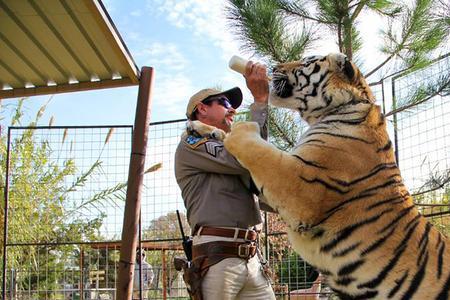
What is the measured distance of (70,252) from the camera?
8594 millimetres

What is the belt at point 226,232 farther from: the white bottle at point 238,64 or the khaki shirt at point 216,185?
the white bottle at point 238,64

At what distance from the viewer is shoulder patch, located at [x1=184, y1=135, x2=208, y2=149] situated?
3.09 m

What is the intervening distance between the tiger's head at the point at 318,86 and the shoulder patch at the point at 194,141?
1.43 ft

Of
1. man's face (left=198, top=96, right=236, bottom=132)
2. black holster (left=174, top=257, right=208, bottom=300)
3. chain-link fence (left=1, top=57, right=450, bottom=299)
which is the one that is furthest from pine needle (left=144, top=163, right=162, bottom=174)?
black holster (left=174, top=257, right=208, bottom=300)

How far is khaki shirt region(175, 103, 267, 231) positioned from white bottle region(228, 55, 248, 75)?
233 mm

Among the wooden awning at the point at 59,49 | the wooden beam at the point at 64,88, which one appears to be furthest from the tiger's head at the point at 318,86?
the wooden beam at the point at 64,88

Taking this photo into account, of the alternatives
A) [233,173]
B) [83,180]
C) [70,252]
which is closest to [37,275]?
[70,252]

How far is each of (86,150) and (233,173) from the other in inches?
179

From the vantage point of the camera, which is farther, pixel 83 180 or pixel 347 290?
pixel 83 180

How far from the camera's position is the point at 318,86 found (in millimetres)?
2859

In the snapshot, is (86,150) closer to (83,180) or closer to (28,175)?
(83,180)

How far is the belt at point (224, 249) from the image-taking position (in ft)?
9.65

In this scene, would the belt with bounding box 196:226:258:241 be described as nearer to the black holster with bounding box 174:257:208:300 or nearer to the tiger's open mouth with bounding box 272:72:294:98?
the black holster with bounding box 174:257:208:300

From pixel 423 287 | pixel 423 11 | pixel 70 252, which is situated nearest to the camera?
pixel 423 287
